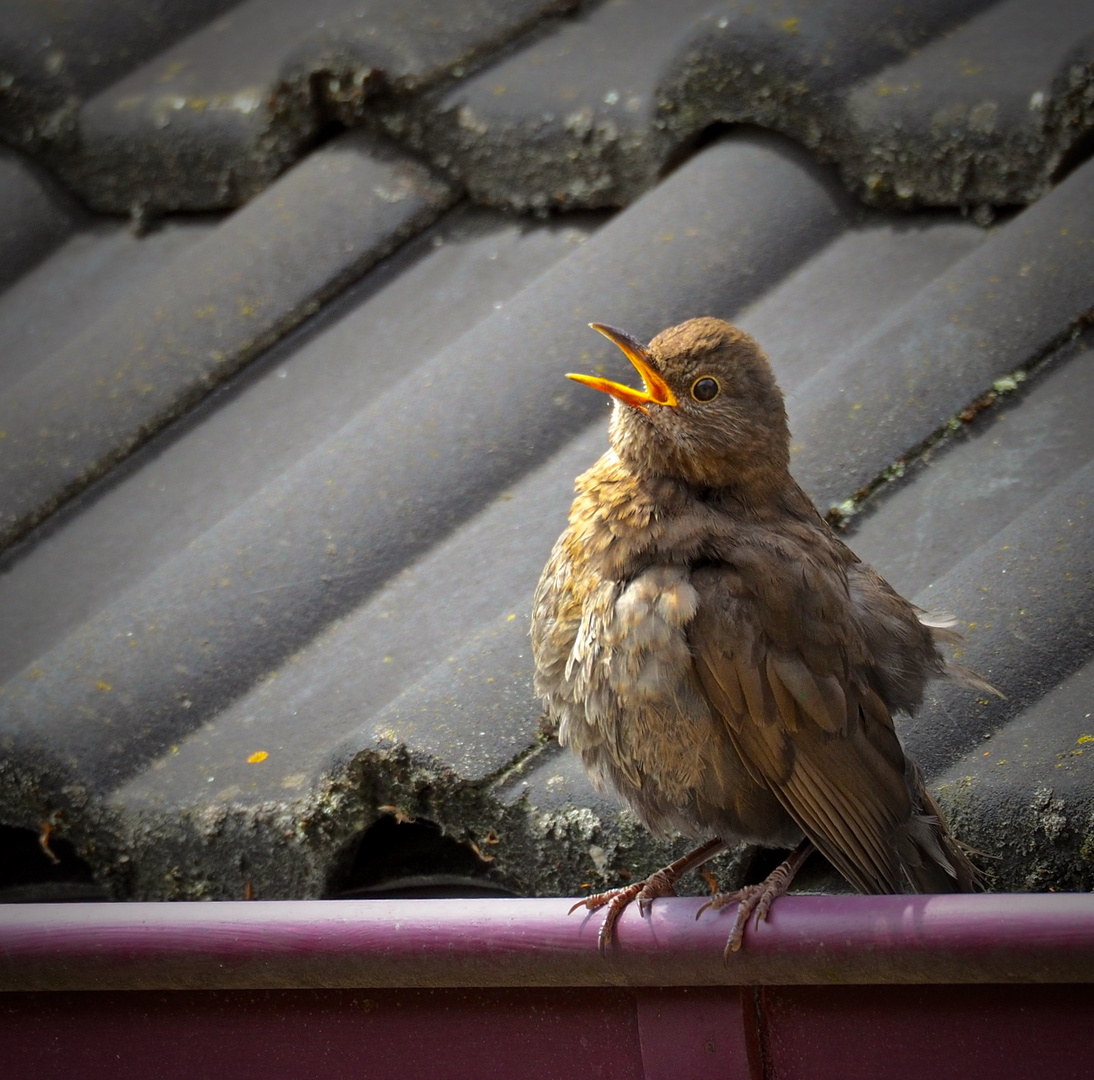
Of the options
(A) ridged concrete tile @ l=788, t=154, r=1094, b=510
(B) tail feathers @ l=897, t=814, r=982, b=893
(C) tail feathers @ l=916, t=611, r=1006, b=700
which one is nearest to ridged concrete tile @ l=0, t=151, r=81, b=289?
(A) ridged concrete tile @ l=788, t=154, r=1094, b=510

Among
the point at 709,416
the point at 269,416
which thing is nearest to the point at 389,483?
the point at 269,416

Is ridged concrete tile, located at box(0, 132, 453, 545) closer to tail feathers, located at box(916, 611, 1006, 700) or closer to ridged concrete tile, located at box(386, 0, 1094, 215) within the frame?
ridged concrete tile, located at box(386, 0, 1094, 215)

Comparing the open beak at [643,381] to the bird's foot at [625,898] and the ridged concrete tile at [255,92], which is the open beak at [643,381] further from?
the ridged concrete tile at [255,92]

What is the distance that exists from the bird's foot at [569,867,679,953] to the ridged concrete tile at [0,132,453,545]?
153cm

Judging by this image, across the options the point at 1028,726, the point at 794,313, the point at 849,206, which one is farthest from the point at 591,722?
the point at 849,206

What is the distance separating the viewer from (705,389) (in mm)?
2525

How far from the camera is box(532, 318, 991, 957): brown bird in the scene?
2207mm

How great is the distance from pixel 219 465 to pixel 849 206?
1438 millimetres

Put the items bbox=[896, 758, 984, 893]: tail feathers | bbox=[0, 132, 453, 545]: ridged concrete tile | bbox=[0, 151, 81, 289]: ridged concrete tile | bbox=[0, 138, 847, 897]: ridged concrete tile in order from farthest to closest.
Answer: bbox=[0, 151, 81, 289]: ridged concrete tile < bbox=[0, 132, 453, 545]: ridged concrete tile < bbox=[0, 138, 847, 897]: ridged concrete tile < bbox=[896, 758, 984, 893]: tail feathers

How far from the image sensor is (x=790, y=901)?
1792mm

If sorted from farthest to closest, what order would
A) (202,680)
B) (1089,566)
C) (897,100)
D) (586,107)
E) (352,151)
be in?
1. (352,151)
2. (586,107)
3. (897,100)
4. (202,680)
5. (1089,566)

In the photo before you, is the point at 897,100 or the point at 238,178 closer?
the point at 897,100

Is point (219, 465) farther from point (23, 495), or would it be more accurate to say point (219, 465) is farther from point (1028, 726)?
point (1028, 726)

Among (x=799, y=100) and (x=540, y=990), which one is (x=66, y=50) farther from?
(x=540, y=990)
